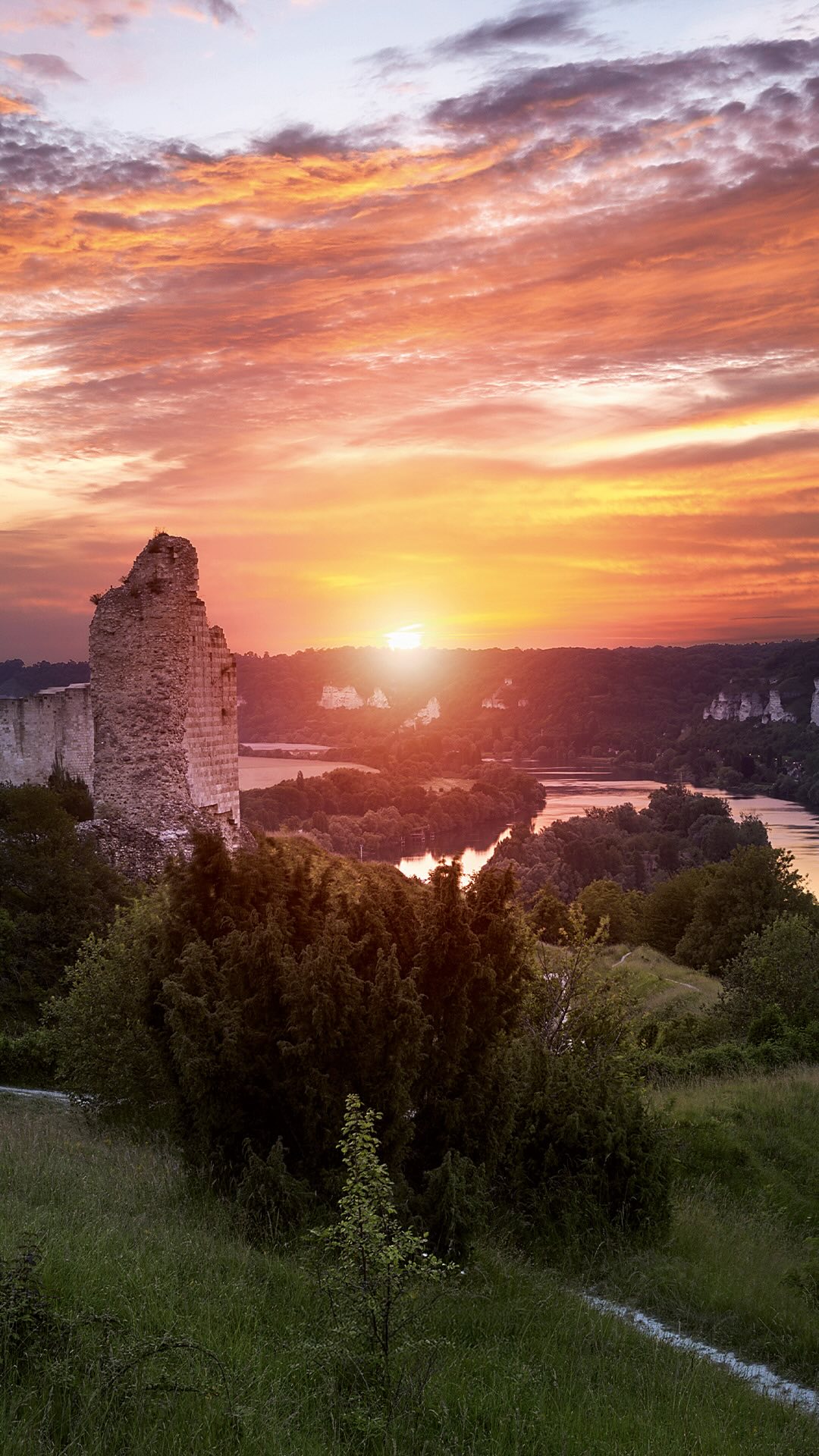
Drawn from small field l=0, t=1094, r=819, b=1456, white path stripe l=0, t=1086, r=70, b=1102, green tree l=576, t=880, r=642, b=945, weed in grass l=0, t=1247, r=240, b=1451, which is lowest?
green tree l=576, t=880, r=642, b=945

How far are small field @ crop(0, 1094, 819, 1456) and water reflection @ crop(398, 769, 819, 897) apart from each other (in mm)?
40261

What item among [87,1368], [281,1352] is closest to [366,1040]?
[281,1352]

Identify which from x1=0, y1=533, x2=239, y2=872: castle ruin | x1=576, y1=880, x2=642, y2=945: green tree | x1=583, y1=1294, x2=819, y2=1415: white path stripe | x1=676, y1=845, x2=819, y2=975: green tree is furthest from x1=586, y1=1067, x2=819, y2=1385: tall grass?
x1=576, y1=880, x2=642, y2=945: green tree

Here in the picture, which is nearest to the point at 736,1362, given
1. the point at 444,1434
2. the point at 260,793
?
the point at 444,1434

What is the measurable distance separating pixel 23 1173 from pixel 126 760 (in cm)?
A: 1526

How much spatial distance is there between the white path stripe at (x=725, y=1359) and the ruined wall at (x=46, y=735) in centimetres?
2683

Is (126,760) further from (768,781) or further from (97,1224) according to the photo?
(768,781)

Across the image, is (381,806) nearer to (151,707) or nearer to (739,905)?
Result: (739,905)

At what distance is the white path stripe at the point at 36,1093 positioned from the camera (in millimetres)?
15205

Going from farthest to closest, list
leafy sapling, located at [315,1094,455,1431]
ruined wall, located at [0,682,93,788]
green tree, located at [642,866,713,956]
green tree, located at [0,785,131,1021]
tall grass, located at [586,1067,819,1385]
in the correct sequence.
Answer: green tree, located at [642,866,713,956]
ruined wall, located at [0,682,93,788]
green tree, located at [0,785,131,1021]
tall grass, located at [586,1067,819,1385]
leafy sapling, located at [315,1094,455,1431]

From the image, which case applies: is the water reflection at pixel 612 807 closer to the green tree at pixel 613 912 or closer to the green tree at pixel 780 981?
the green tree at pixel 613 912

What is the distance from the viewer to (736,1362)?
25.7ft

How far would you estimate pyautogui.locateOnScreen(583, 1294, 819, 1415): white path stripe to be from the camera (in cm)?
723

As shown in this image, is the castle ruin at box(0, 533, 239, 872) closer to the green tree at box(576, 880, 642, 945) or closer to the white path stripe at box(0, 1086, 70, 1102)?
the white path stripe at box(0, 1086, 70, 1102)
